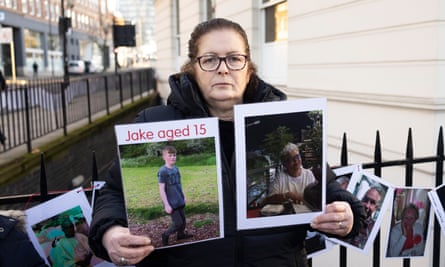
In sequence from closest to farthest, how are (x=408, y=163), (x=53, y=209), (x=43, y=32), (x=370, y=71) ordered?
(x=53, y=209), (x=408, y=163), (x=370, y=71), (x=43, y=32)

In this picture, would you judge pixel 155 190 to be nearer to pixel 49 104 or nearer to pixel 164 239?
pixel 164 239

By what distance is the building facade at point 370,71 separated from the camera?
11.6 ft

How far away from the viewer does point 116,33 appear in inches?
634

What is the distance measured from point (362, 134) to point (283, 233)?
3192 mm

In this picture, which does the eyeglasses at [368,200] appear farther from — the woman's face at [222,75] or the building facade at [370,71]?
the building facade at [370,71]

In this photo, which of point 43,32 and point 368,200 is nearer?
point 368,200

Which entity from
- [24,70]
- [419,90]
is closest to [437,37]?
[419,90]

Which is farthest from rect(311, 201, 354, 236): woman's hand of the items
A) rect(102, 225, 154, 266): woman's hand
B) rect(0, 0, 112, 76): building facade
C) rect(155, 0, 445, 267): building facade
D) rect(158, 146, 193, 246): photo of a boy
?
rect(0, 0, 112, 76): building facade

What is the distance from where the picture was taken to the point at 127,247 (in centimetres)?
137

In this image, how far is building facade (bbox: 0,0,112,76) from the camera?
4258 centimetres

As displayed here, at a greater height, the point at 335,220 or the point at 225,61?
the point at 225,61

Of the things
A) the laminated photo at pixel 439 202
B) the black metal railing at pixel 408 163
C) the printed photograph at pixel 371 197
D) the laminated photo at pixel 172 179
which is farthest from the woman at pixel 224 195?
the laminated photo at pixel 439 202

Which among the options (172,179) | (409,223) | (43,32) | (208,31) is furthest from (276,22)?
(43,32)

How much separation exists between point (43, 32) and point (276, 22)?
5371 cm
